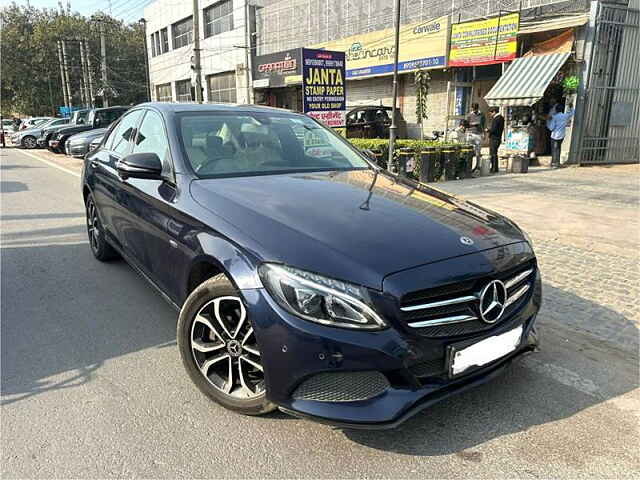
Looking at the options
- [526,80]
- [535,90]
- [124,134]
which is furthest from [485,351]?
[526,80]

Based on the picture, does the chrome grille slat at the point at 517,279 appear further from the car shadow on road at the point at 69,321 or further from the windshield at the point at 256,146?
the car shadow on road at the point at 69,321

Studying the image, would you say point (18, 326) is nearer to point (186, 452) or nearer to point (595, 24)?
point (186, 452)

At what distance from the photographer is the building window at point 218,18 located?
31.0 m

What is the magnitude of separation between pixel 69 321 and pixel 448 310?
10.1 ft

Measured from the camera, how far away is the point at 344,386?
2.12 m

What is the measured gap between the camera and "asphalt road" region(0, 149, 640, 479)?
226 cm

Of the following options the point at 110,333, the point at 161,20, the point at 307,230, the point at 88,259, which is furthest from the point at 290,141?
the point at 161,20

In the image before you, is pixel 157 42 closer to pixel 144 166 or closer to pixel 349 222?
pixel 144 166

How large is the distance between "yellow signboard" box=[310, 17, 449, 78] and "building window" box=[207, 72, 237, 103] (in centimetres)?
1026

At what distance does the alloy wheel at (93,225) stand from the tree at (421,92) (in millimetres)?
15107

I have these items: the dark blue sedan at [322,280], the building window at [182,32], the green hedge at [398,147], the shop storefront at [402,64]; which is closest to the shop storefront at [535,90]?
the green hedge at [398,147]

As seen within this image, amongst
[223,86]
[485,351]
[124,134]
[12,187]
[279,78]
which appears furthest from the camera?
[223,86]

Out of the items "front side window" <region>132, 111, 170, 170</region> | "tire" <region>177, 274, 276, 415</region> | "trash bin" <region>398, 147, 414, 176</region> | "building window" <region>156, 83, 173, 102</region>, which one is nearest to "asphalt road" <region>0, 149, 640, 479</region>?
"tire" <region>177, 274, 276, 415</region>

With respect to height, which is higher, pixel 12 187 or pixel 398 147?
pixel 398 147
